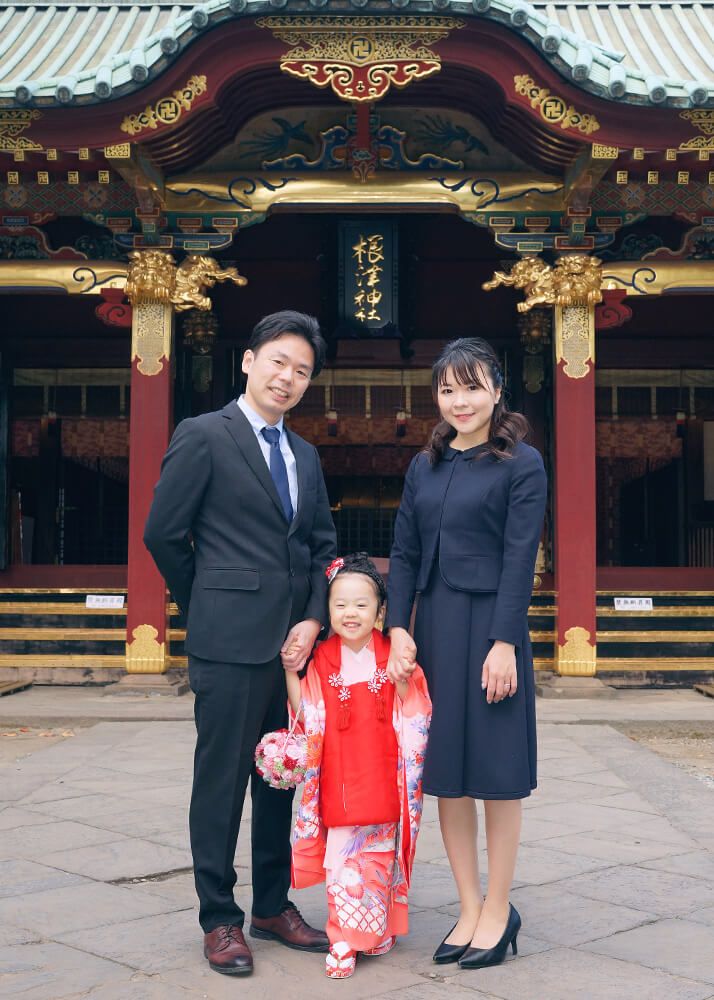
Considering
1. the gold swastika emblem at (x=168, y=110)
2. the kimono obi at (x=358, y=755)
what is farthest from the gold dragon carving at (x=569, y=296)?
the kimono obi at (x=358, y=755)

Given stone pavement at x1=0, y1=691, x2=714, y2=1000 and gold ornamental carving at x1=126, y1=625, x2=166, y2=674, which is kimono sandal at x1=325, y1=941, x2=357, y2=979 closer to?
stone pavement at x1=0, y1=691, x2=714, y2=1000

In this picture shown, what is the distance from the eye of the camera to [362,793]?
2.98 metres

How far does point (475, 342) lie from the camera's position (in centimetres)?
314

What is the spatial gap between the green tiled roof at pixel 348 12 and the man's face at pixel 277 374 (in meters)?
4.73

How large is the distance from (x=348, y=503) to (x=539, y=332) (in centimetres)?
299

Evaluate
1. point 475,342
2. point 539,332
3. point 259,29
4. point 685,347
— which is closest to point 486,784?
point 475,342

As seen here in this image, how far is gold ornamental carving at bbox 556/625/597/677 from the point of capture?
8023 mm

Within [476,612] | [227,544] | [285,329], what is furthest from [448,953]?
[285,329]

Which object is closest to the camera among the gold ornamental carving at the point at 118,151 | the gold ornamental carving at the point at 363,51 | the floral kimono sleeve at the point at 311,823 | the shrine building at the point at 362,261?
the floral kimono sleeve at the point at 311,823

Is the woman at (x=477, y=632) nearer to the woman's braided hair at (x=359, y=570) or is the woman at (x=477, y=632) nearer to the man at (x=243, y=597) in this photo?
the woman's braided hair at (x=359, y=570)

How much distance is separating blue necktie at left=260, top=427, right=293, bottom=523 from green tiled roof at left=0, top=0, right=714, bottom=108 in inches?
191

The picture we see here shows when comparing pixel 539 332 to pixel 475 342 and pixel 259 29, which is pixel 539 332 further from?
pixel 475 342

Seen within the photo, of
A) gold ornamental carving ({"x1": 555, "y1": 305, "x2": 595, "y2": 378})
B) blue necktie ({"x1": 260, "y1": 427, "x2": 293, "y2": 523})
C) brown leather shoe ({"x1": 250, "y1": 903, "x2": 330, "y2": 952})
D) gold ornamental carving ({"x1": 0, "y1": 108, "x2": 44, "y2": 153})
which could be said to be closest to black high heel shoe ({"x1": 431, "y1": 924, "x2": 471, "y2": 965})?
brown leather shoe ({"x1": 250, "y1": 903, "x2": 330, "y2": 952})

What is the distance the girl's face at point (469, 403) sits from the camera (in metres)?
3.09
